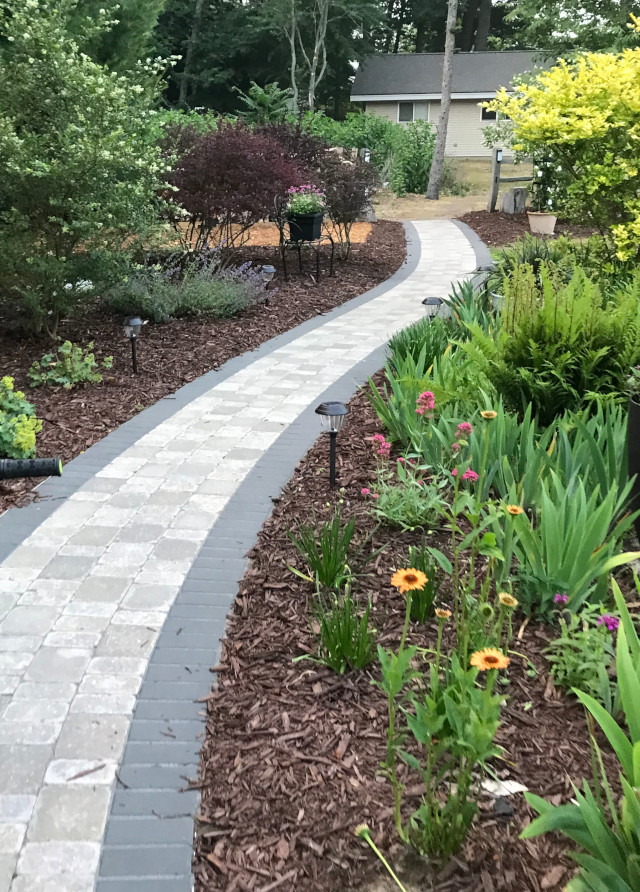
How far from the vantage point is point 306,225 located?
35.5ft

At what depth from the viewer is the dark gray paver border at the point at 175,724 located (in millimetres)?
2045

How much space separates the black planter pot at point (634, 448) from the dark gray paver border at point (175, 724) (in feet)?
5.96

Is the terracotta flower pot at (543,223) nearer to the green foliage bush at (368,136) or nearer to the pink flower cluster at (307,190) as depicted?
the pink flower cluster at (307,190)

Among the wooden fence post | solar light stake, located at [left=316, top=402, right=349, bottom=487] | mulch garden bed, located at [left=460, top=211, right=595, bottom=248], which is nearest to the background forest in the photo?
the wooden fence post

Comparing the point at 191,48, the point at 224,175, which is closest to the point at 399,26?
the point at 191,48

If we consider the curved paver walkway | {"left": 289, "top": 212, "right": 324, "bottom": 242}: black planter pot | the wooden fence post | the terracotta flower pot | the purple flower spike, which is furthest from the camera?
the wooden fence post

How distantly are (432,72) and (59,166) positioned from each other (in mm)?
31373

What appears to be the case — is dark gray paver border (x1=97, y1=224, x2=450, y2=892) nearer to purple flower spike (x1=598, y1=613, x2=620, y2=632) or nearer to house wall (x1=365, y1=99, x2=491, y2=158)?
purple flower spike (x1=598, y1=613, x2=620, y2=632)

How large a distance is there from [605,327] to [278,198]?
21.2ft

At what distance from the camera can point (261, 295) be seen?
8.83m

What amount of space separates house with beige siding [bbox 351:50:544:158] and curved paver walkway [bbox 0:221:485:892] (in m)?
30.3

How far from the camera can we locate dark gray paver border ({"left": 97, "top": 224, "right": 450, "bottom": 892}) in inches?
80.5

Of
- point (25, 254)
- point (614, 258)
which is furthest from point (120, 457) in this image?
point (614, 258)

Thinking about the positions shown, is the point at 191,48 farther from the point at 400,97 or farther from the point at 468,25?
the point at 468,25
